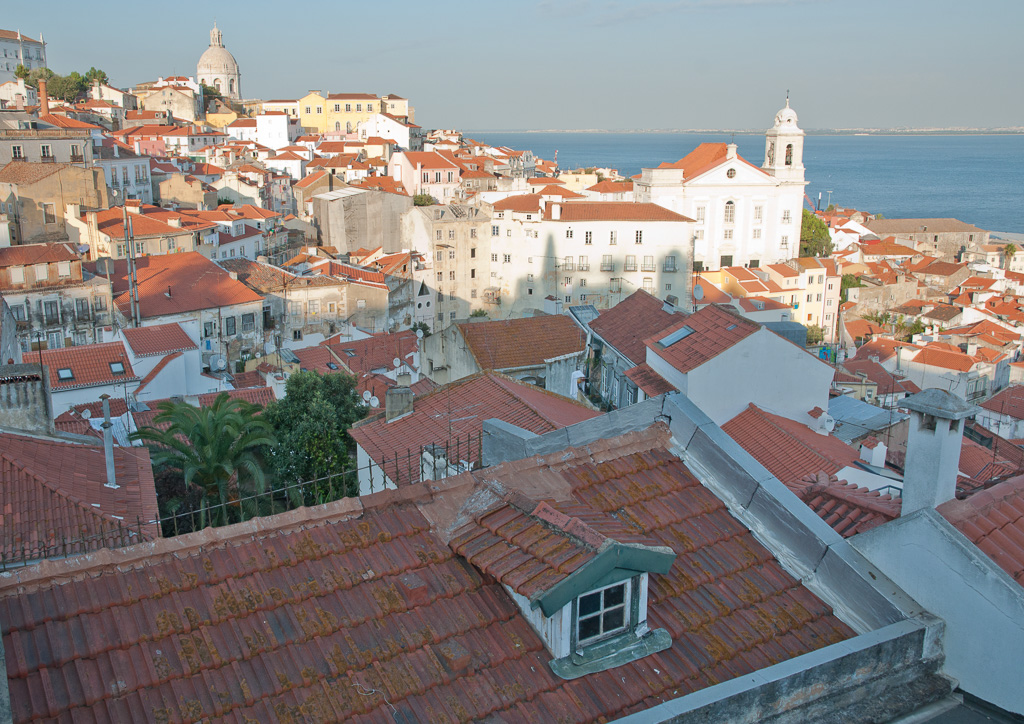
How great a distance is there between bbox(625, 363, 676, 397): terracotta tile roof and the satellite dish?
91.6 feet

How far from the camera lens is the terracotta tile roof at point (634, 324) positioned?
1753 cm

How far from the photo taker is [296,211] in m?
69.0

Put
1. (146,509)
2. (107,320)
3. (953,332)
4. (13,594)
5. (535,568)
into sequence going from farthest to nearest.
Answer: (953,332)
(107,320)
(146,509)
(535,568)
(13,594)

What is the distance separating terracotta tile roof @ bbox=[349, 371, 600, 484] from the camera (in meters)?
10.3

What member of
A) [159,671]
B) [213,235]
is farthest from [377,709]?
[213,235]

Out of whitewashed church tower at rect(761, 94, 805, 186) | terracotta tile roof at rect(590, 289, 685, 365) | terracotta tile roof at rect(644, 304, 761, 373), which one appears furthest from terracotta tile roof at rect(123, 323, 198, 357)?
whitewashed church tower at rect(761, 94, 805, 186)

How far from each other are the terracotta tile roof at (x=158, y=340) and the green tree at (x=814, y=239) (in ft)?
182

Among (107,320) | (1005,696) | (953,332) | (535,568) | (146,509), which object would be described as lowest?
(953,332)

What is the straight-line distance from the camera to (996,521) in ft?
16.0

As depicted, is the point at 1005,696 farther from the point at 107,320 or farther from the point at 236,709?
the point at 107,320

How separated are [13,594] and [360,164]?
7546 cm

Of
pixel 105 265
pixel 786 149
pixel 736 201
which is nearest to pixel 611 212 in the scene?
pixel 736 201

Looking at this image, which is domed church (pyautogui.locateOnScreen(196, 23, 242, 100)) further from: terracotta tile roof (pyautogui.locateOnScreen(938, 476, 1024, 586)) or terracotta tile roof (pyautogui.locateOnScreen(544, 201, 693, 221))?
terracotta tile roof (pyautogui.locateOnScreen(938, 476, 1024, 586))

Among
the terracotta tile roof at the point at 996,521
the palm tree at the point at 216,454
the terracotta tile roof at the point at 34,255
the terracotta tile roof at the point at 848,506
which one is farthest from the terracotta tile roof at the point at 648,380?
the terracotta tile roof at the point at 34,255
